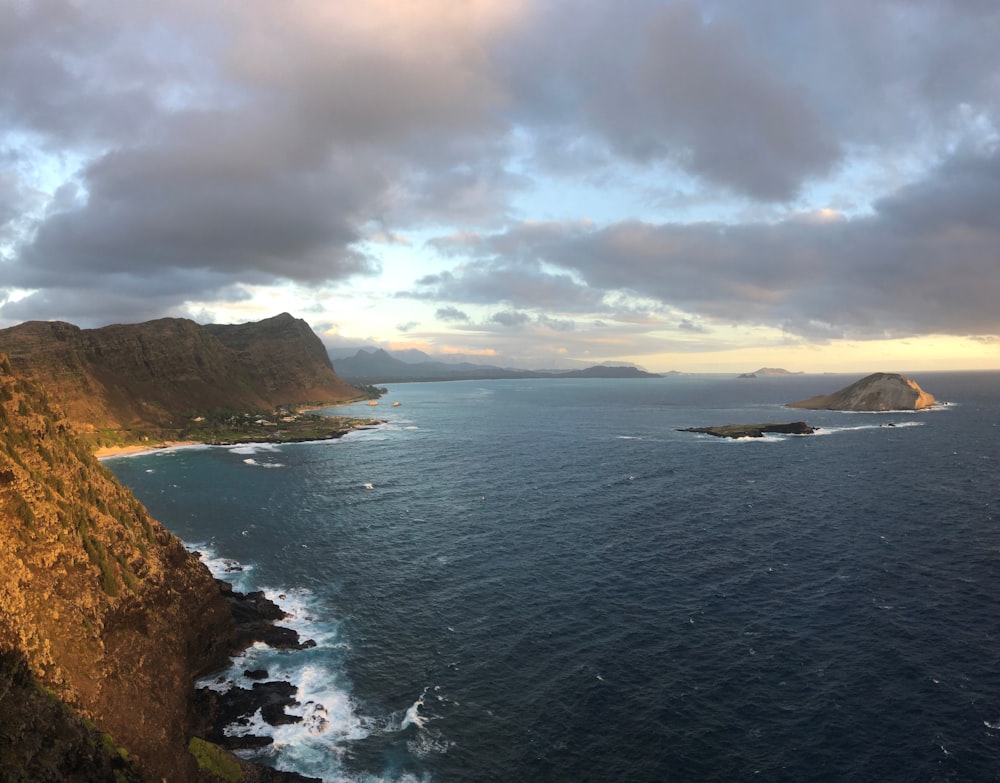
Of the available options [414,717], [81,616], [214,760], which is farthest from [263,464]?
[414,717]

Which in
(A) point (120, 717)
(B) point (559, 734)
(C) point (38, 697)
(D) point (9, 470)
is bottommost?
(B) point (559, 734)

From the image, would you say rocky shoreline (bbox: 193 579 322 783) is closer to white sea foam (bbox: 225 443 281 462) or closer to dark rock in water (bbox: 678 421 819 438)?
white sea foam (bbox: 225 443 281 462)

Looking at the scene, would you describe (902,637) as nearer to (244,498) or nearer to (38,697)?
(38,697)

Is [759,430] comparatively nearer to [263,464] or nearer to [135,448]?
[263,464]

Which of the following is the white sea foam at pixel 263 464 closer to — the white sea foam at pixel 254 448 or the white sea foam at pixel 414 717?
the white sea foam at pixel 254 448

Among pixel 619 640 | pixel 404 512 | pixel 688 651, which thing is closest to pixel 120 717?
pixel 619 640

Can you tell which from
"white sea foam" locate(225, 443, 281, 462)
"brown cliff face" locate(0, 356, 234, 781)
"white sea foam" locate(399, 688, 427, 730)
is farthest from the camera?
"white sea foam" locate(225, 443, 281, 462)

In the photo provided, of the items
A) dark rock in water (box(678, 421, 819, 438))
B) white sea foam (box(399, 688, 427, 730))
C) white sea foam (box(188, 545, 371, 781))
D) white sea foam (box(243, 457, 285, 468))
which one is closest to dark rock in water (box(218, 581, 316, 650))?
white sea foam (box(188, 545, 371, 781))
